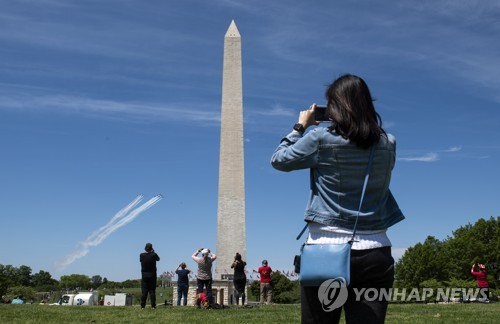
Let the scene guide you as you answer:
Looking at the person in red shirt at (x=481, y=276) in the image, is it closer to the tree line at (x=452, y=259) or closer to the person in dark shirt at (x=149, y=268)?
the person in dark shirt at (x=149, y=268)

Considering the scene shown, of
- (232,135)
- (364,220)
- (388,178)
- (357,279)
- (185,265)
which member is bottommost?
(357,279)

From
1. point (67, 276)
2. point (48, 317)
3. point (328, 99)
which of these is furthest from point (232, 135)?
point (67, 276)

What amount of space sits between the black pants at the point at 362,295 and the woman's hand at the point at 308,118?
83cm

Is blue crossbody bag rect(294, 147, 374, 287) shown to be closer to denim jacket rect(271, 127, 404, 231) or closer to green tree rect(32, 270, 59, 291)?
denim jacket rect(271, 127, 404, 231)

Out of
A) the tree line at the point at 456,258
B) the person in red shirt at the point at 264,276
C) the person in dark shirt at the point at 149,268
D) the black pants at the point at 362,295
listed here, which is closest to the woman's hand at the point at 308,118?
the black pants at the point at 362,295

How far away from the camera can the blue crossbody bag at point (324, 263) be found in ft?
11.4

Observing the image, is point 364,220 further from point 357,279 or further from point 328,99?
point 328,99

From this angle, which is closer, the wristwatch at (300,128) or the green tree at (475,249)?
the wristwatch at (300,128)

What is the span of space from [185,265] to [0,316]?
34.8ft

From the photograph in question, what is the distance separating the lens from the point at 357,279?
11.7 ft

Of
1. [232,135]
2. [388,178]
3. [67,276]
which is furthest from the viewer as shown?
[67,276]

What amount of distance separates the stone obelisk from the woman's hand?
3805 centimetres

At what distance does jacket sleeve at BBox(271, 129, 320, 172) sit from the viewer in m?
3.74

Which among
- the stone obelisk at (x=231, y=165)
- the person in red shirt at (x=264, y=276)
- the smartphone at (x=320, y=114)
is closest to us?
the smartphone at (x=320, y=114)
